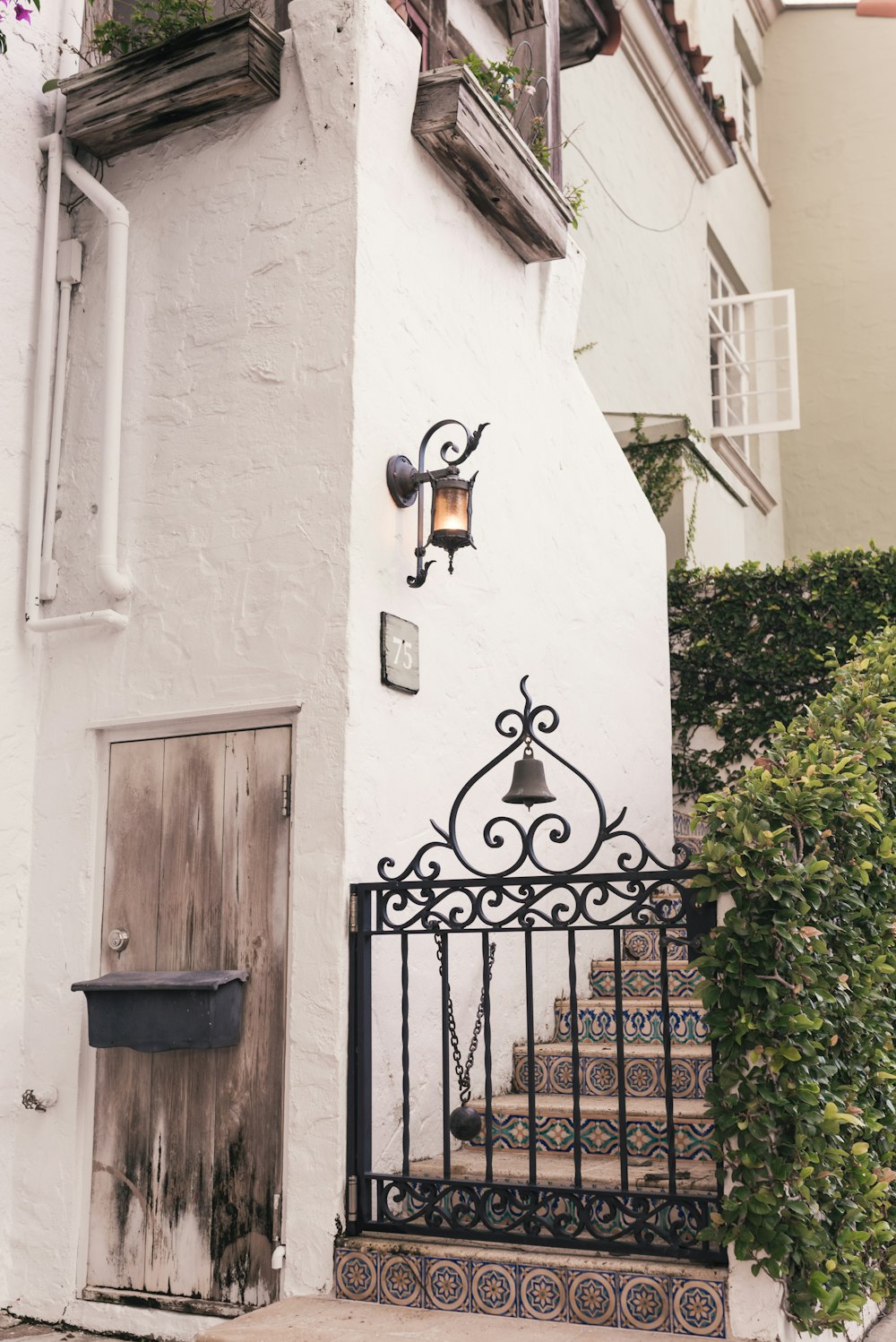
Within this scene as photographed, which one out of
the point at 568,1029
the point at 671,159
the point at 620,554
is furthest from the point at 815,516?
the point at 568,1029

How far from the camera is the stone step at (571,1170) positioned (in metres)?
3.95

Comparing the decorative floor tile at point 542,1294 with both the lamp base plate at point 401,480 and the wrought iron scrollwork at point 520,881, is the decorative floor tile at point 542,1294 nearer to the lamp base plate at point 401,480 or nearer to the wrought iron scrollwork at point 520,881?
the wrought iron scrollwork at point 520,881

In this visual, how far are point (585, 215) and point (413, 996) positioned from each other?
21.3 feet

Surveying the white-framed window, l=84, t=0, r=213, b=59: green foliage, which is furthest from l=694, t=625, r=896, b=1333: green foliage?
the white-framed window

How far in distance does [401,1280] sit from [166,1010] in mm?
1118

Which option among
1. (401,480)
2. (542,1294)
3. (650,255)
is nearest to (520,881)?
(542,1294)

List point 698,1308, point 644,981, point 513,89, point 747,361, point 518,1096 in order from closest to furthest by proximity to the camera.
A: point 698,1308
point 518,1096
point 644,981
point 513,89
point 747,361

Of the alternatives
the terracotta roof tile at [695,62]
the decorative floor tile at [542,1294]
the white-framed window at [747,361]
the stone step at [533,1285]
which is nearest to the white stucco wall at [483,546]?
the stone step at [533,1285]

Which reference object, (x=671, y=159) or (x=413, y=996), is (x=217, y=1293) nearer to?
(x=413, y=996)

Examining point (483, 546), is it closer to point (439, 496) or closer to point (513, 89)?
point (439, 496)

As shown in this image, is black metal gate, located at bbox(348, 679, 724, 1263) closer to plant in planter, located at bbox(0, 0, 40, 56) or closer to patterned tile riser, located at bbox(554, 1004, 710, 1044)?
patterned tile riser, located at bbox(554, 1004, 710, 1044)

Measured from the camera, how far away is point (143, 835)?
185 inches

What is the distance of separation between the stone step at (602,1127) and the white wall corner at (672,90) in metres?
8.01

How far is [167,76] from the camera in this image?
4906 millimetres
